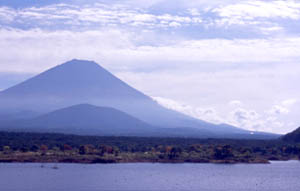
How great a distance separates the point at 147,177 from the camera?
52.4 m

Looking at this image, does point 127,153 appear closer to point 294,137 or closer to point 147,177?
point 147,177

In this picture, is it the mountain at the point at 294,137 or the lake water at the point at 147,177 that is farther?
the mountain at the point at 294,137

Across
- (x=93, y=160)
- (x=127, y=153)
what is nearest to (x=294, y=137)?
(x=127, y=153)

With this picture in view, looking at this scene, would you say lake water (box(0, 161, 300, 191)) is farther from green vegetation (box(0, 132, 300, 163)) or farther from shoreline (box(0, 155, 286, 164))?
green vegetation (box(0, 132, 300, 163))

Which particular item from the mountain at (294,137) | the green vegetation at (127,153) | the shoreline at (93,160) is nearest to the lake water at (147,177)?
the shoreline at (93,160)

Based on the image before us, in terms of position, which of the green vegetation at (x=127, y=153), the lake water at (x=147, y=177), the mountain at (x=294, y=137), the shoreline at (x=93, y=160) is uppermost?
the mountain at (x=294, y=137)

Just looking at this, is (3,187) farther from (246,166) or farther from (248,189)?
(246,166)

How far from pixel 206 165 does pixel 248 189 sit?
2135 centimetres

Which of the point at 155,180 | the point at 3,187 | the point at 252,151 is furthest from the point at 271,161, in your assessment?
the point at 3,187

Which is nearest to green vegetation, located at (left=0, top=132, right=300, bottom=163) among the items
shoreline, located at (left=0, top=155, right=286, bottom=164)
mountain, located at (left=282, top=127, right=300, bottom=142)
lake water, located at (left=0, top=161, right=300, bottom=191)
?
shoreline, located at (left=0, top=155, right=286, bottom=164)

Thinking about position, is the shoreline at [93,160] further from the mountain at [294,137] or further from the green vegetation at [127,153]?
the mountain at [294,137]

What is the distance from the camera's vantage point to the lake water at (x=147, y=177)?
152ft

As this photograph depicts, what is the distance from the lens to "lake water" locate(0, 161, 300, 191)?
4625 cm

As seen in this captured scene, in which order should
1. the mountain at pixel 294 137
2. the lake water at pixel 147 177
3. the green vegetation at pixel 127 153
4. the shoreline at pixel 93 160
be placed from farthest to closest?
the mountain at pixel 294 137
the green vegetation at pixel 127 153
the shoreline at pixel 93 160
the lake water at pixel 147 177
